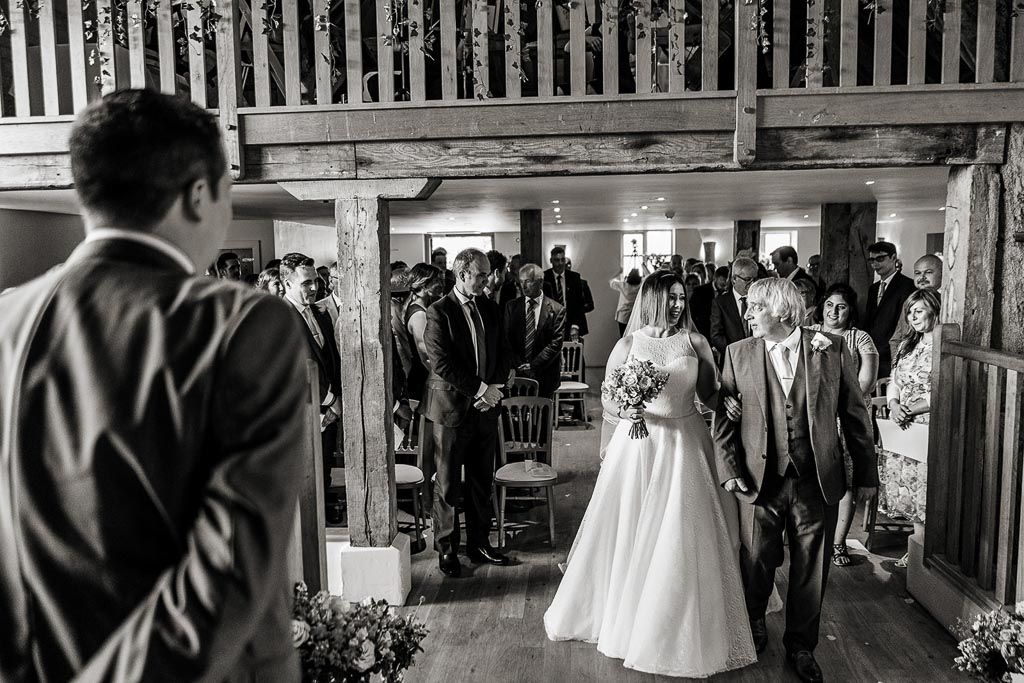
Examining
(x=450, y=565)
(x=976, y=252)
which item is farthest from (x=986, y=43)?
(x=450, y=565)

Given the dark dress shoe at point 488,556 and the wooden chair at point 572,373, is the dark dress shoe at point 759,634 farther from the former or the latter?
the wooden chair at point 572,373

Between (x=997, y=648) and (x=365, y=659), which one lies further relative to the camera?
(x=997, y=648)

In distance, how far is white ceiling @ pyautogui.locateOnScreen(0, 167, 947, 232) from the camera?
6.36 metres

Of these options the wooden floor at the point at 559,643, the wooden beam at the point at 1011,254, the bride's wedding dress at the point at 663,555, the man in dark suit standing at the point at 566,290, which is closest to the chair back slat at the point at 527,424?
the wooden floor at the point at 559,643

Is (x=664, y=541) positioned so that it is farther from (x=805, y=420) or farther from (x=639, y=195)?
(x=639, y=195)

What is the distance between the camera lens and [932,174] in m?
6.45

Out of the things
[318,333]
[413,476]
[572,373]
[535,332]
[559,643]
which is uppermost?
[318,333]

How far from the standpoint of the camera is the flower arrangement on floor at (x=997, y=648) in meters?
2.74

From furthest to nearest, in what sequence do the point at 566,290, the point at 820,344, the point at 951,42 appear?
the point at 566,290 → the point at 951,42 → the point at 820,344

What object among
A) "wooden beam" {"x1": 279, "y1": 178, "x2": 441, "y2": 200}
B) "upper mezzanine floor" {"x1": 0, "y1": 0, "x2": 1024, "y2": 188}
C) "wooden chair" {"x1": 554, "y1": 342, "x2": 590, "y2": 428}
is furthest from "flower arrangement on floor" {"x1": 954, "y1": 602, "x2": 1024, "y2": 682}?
"wooden chair" {"x1": 554, "y1": 342, "x2": 590, "y2": 428}

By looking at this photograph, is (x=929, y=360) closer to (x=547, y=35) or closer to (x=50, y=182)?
(x=547, y=35)

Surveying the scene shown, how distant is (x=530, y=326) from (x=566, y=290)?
2792mm

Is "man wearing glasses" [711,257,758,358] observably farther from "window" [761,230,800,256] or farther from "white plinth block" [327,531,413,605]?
"window" [761,230,800,256]

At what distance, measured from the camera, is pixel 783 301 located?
12.3 ft
